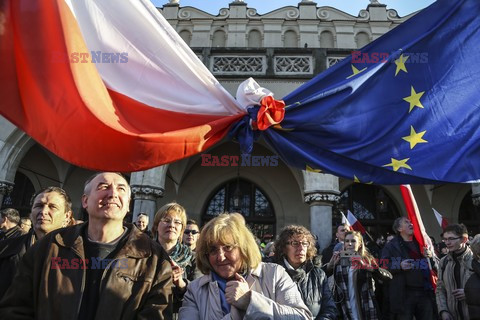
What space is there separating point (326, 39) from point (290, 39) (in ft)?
4.86

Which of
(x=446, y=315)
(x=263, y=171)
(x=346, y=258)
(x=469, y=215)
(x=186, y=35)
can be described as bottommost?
(x=446, y=315)

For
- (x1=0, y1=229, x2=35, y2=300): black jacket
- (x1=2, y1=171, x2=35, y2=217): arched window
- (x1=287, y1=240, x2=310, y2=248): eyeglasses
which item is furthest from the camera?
(x1=2, y1=171, x2=35, y2=217): arched window

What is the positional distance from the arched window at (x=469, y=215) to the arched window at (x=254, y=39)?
31.3 feet

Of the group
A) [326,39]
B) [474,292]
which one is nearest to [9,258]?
[474,292]

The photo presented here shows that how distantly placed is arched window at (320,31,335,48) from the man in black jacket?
37.0ft

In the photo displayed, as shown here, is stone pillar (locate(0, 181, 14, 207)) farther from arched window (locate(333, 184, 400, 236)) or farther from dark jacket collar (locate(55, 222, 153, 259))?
arched window (locate(333, 184, 400, 236))

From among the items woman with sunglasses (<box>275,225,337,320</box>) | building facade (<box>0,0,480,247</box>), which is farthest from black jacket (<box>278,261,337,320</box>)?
building facade (<box>0,0,480,247</box>)

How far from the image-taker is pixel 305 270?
3.13 meters

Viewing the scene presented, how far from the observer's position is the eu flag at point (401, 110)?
298 cm

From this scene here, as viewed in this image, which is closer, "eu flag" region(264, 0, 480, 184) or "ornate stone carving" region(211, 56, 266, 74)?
"eu flag" region(264, 0, 480, 184)

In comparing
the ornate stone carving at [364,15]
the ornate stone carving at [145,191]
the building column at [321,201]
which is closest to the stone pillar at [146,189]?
the ornate stone carving at [145,191]

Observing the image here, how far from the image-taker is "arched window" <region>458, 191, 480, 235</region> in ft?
39.1

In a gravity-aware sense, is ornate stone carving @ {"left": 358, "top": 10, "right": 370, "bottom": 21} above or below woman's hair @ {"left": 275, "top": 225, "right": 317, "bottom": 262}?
above

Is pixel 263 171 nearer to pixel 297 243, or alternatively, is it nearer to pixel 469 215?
pixel 469 215
